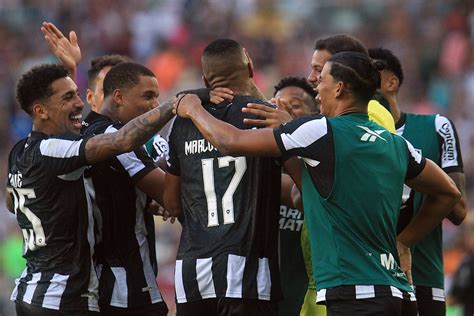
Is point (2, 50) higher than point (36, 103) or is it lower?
higher

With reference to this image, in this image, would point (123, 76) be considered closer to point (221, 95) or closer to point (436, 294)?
point (221, 95)

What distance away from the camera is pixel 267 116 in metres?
6.88

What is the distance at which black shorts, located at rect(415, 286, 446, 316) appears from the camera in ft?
26.8

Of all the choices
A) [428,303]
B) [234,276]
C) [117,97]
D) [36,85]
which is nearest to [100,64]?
[117,97]

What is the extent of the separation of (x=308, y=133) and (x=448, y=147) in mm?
2045

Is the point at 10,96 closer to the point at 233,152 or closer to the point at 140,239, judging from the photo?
the point at 140,239

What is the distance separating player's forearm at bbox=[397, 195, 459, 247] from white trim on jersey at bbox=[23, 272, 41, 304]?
7.97 feet

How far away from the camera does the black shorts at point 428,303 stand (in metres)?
8.17

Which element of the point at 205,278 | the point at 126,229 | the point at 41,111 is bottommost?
the point at 205,278

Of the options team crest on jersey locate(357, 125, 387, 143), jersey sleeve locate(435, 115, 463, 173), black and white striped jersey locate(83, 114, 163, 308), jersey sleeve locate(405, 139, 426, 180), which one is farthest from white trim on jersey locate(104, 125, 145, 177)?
jersey sleeve locate(435, 115, 463, 173)

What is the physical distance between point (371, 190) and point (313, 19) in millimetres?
11765

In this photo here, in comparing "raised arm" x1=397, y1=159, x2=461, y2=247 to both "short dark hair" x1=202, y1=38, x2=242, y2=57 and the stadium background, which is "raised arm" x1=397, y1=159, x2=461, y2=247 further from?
the stadium background

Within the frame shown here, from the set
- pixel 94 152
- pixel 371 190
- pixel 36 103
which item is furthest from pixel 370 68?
pixel 36 103

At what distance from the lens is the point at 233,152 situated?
6.69m
